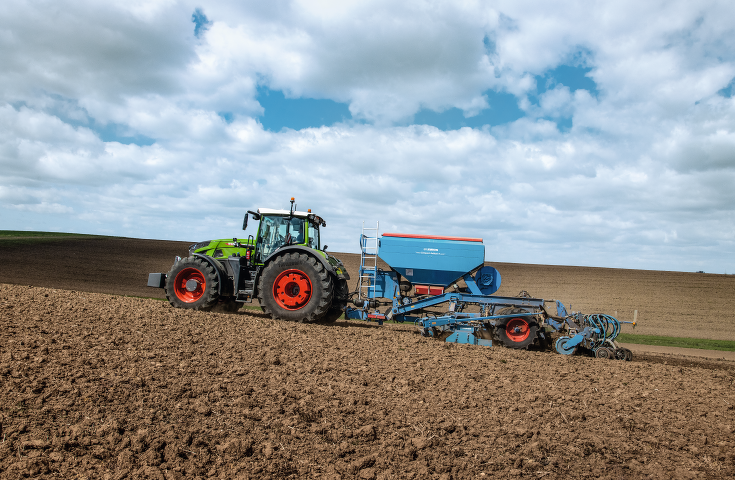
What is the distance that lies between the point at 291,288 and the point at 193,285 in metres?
2.27

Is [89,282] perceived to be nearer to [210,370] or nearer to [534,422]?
[210,370]

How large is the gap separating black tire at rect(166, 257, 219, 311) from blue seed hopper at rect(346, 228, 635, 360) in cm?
306

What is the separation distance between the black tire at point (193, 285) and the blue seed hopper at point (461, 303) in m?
3.06

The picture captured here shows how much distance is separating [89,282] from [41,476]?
22.8m

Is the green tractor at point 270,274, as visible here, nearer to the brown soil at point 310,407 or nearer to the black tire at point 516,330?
the brown soil at point 310,407

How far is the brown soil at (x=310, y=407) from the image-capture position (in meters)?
3.80

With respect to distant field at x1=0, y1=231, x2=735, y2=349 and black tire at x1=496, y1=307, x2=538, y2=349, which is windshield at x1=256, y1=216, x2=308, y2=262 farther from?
distant field at x1=0, y1=231, x2=735, y2=349

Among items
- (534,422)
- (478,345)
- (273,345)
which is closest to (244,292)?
(273,345)

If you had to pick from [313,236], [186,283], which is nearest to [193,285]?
[186,283]

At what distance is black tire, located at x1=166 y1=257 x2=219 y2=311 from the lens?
957 centimetres

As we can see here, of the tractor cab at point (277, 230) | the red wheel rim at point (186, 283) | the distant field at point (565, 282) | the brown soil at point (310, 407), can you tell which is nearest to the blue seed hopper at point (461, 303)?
the brown soil at point (310, 407)

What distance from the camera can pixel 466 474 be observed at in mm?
3777

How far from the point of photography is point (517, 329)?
30.6 feet

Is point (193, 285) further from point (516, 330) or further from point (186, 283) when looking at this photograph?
point (516, 330)
